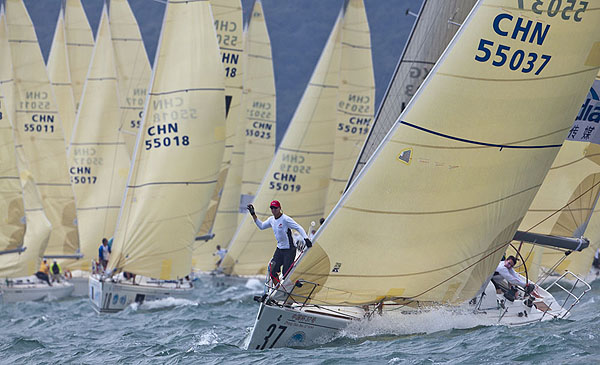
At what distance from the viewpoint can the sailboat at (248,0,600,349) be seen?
9938mm

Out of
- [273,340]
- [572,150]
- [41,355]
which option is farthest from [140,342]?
[572,150]

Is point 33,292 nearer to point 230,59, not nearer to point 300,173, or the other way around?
point 230,59

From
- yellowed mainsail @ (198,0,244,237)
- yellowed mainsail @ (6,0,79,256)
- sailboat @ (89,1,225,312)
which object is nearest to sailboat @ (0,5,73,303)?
yellowed mainsail @ (6,0,79,256)

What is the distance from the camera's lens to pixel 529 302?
37.8 feet

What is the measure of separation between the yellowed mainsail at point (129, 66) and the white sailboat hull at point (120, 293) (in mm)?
7929

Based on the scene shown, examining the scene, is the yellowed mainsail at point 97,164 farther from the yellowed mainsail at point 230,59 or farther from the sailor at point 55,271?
the yellowed mainsail at point 230,59

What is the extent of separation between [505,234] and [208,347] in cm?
337

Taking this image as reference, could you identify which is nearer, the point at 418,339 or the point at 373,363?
the point at 373,363

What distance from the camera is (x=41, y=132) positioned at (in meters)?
21.6

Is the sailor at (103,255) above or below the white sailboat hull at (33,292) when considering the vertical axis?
above

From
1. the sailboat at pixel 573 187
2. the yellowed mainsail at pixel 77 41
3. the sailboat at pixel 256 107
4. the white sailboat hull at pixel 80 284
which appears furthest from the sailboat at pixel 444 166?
the yellowed mainsail at pixel 77 41

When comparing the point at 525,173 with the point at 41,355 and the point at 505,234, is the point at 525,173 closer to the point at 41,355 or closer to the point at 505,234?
the point at 505,234

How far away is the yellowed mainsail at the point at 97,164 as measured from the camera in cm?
2194

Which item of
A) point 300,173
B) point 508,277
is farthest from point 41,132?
point 508,277
